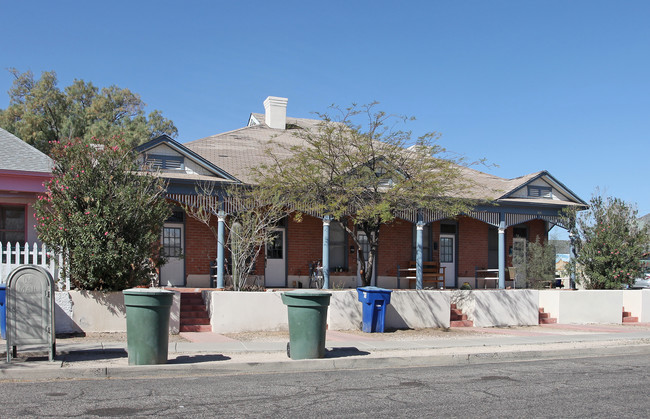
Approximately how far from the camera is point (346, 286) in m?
22.4

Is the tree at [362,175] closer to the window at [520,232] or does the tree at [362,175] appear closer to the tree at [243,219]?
the tree at [243,219]

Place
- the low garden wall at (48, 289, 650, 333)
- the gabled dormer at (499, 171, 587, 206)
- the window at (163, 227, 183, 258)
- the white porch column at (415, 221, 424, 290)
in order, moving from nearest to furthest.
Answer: the low garden wall at (48, 289, 650, 333) → the window at (163, 227, 183, 258) → the white porch column at (415, 221, 424, 290) → the gabled dormer at (499, 171, 587, 206)

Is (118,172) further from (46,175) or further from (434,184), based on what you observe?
(434,184)

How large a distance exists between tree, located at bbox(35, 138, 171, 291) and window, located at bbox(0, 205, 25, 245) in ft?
16.4

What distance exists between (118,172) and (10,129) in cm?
2551

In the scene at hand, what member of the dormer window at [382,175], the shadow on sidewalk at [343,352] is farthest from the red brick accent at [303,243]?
the shadow on sidewalk at [343,352]

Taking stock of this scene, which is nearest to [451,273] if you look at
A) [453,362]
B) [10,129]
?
[453,362]

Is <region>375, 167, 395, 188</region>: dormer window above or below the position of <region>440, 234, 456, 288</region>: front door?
above

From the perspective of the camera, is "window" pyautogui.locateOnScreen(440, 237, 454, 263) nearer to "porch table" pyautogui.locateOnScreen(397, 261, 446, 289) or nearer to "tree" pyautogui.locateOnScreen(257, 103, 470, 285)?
"porch table" pyautogui.locateOnScreen(397, 261, 446, 289)

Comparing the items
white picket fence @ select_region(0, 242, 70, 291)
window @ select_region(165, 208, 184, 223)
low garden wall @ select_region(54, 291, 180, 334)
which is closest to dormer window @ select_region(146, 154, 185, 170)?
window @ select_region(165, 208, 184, 223)

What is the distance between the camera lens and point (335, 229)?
2252 cm

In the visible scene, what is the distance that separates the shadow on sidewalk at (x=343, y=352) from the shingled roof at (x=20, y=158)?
8517mm

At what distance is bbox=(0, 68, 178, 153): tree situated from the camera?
34.4m

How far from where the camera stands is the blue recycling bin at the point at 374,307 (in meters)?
14.0
